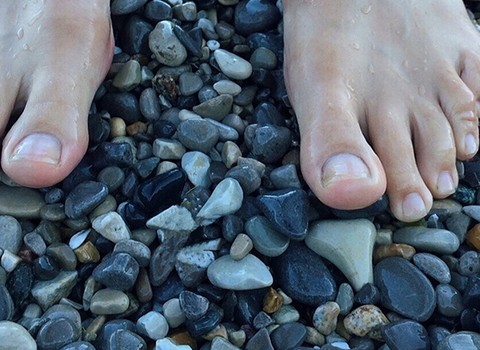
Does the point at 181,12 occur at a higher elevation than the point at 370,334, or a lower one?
higher

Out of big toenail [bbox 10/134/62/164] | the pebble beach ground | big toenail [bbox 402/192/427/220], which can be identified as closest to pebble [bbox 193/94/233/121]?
the pebble beach ground

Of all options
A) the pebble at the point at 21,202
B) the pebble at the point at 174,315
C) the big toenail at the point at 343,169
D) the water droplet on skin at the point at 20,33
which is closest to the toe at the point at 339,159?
the big toenail at the point at 343,169

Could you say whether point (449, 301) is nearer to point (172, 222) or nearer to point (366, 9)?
point (172, 222)

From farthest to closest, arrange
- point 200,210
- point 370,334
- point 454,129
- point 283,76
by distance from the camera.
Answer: point 283,76 < point 454,129 < point 200,210 < point 370,334

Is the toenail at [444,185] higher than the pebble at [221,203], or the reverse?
the pebble at [221,203]

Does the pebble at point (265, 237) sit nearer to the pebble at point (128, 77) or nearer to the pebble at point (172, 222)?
the pebble at point (172, 222)

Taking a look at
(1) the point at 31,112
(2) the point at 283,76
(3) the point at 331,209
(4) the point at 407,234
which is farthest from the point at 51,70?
(4) the point at 407,234

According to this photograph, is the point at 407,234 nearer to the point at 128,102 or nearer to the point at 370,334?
the point at 370,334

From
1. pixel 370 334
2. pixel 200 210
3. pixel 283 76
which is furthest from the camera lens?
pixel 283 76
